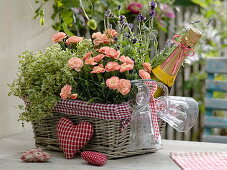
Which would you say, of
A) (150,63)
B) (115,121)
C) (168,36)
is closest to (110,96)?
(115,121)

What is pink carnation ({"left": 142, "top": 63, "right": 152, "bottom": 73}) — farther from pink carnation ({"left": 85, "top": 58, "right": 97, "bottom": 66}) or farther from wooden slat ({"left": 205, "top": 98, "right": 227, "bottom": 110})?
wooden slat ({"left": 205, "top": 98, "right": 227, "bottom": 110})

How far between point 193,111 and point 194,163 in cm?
18

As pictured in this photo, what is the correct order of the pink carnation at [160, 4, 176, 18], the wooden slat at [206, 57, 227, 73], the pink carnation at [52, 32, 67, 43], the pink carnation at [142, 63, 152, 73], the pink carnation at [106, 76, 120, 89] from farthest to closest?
the pink carnation at [160, 4, 176, 18], the wooden slat at [206, 57, 227, 73], the pink carnation at [52, 32, 67, 43], the pink carnation at [142, 63, 152, 73], the pink carnation at [106, 76, 120, 89]

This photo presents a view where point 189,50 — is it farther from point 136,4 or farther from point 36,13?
point 136,4

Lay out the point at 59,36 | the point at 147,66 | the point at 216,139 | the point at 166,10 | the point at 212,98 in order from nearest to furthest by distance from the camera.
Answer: the point at 147,66
the point at 59,36
the point at 216,139
the point at 212,98
the point at 166,10

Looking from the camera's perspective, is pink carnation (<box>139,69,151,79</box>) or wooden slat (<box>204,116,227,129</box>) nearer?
pink carnation (<box>139,69,151,79</box>)

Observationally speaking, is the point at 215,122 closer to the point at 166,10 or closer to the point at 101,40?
the point at 101,40

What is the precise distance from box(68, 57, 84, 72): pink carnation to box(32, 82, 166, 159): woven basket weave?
0.15m

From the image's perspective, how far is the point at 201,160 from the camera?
4.67 feet

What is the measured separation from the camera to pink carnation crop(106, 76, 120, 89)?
127 cm

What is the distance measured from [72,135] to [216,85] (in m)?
1.08

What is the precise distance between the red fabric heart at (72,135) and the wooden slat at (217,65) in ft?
3.47

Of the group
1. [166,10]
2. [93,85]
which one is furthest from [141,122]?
[166,10]

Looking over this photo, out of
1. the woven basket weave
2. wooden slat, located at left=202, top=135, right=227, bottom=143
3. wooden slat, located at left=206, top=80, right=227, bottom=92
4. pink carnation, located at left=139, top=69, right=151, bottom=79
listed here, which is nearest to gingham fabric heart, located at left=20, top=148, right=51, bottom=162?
the woven basket weave
